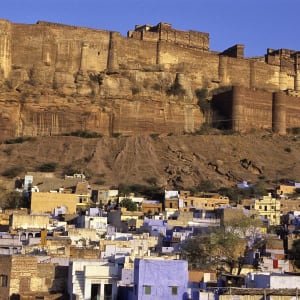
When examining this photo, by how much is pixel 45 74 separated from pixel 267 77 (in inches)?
790

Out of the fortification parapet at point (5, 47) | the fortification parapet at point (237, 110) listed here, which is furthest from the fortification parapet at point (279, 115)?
the fortification parapet at point (5, 47)

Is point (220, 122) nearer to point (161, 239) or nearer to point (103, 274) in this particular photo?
point (161, 239)

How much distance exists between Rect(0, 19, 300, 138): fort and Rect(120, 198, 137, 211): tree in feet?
62.3

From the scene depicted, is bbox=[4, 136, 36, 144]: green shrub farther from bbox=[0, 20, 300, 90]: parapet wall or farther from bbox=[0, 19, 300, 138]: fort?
bbox=[0, 20, 300, 90]: parapet wall

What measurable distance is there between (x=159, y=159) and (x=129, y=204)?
1690 centimetres

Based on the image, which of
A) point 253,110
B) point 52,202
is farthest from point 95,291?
point 253,110

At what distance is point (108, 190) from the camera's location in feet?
152

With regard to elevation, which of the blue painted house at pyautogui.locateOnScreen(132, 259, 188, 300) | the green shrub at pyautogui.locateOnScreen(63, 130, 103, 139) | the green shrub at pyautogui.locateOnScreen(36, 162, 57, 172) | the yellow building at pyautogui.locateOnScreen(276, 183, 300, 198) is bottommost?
the blue painted house at pyautogui.locateOnScreen(132, 259, 188, 300)

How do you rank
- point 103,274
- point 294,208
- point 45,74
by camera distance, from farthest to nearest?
point 45,74 < point 294,208 < point 103,274

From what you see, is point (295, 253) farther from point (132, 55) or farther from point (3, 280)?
point (132, 55)

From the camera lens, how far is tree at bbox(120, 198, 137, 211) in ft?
132

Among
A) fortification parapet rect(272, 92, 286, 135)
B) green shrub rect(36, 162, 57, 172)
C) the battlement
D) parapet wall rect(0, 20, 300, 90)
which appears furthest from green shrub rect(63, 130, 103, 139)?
fortification parapet rect(272, 92, 286, 135)

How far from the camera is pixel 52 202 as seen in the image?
40656 millimetres

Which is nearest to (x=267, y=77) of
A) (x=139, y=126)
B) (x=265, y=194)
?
(x=139, y=126)
